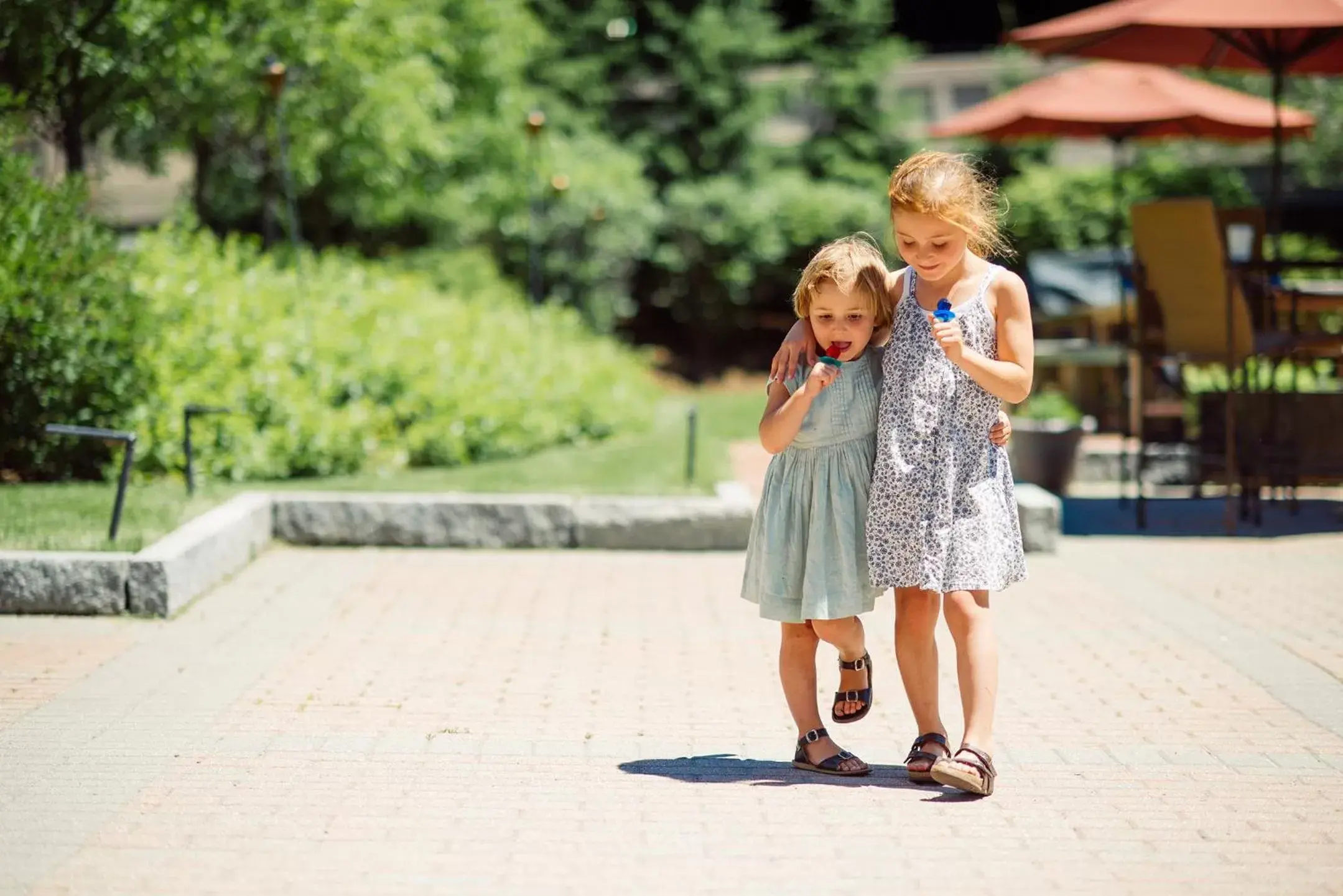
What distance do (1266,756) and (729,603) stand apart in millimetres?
2740

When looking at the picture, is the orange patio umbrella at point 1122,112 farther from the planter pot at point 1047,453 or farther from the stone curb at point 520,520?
the stone curb at point 520,520

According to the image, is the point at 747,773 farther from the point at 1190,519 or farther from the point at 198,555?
the point at 1190,519

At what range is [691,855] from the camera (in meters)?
3.77

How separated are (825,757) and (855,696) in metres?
0.20

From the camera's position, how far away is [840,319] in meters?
4.30

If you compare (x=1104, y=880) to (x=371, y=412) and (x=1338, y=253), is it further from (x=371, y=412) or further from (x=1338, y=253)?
(x=1338, y=253)

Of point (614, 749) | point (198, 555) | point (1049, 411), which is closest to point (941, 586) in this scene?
point (614, 749)

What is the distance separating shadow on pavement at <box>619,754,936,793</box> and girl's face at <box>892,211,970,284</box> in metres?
1.49

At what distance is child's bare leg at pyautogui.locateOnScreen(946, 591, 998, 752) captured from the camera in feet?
14.0

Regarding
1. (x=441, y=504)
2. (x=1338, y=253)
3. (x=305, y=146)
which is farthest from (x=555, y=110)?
(x=441, y=504)

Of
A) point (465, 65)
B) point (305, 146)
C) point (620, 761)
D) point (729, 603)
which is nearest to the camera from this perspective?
point (620, 761)

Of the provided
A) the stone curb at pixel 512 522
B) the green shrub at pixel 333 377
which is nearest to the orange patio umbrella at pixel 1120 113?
the green shrub at pixel 333 377

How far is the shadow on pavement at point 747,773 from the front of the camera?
4.39m

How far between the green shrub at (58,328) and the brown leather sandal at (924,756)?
5.80m
